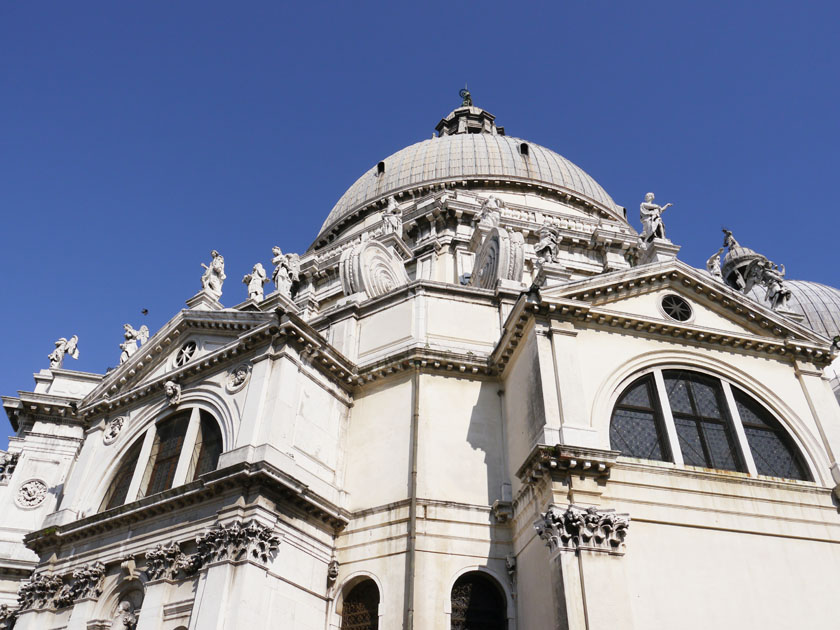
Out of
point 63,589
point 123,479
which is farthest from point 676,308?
point 63,589

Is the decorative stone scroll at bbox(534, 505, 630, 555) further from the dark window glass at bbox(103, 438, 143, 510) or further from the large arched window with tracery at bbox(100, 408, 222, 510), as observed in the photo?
the dark window glass at bbox(103, 438, 143, 510)

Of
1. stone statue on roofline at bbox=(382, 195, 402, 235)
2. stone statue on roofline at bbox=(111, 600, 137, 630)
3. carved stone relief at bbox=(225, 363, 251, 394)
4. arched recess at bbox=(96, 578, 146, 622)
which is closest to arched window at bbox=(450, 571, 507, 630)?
carved stone relief at bbox=(225, 363, 251, 394)

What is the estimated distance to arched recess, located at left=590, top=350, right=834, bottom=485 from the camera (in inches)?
727

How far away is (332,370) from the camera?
71.7ft

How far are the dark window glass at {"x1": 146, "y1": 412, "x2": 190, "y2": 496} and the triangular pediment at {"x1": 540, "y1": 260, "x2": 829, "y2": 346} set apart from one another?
40.8 ft

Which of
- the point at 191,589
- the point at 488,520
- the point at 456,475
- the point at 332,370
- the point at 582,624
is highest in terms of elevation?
the point at 332,370

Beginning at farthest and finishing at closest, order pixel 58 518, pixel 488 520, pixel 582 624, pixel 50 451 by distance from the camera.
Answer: pixel 50 451
pixel 58 518
pixel 488 520
pixel 582 624

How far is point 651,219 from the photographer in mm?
24938

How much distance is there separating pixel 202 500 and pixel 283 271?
8263 mm

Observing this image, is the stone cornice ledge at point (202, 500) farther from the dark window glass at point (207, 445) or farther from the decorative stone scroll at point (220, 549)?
the dark window glass at point (207, 445)

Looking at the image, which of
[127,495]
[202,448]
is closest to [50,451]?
[127,495]

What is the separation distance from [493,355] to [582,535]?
22.8 ft

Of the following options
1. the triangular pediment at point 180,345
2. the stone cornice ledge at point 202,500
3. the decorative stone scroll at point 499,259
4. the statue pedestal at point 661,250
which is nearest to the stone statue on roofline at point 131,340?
the triangular pediment at point 180,345

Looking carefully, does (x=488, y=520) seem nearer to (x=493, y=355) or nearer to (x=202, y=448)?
(x=493, y=355)
